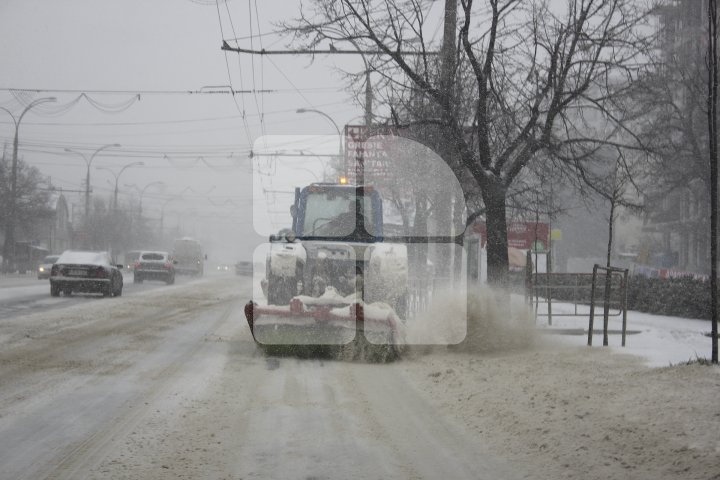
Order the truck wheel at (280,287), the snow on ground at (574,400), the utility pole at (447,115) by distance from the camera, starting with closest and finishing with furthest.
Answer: the snow on ground at (574,400) < the truck wheel at (280,287) < the utility pole at (447,115)

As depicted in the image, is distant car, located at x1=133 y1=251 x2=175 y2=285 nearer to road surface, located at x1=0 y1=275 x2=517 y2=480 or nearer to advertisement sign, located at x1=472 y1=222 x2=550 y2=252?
advertisement sign, located at x1=472 y1=222 x2=550 y2=252

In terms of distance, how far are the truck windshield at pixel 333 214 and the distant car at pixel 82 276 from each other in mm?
12663

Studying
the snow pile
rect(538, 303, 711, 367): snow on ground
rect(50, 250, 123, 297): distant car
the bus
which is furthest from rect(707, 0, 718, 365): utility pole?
the bus

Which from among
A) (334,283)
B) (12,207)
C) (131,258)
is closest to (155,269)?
(12,207)

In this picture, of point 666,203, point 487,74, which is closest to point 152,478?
point 487,74

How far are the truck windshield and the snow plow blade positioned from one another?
2399 mm

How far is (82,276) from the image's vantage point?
23578 millimetres

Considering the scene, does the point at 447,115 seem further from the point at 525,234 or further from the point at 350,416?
the point at 525,234

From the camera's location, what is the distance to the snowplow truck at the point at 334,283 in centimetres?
1023

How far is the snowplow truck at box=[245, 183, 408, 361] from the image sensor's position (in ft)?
33.6

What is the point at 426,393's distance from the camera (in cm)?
811

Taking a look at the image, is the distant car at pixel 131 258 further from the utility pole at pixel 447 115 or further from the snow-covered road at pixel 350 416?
the snow-covered road at pixel 350 416

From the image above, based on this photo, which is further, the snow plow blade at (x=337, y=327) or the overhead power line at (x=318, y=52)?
the overhead power line at (x=318, y=52)

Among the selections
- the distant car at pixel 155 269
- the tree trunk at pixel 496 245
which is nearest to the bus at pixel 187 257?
the distant car at pixel 155 269
